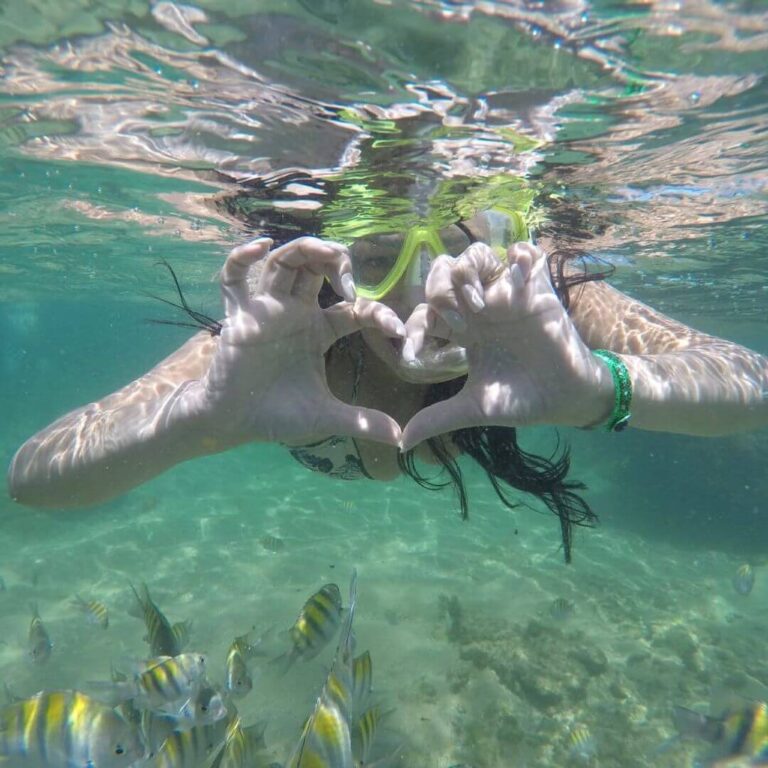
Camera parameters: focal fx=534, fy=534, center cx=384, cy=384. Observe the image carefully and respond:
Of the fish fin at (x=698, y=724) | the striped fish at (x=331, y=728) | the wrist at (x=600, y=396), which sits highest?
the wrist at (x=600, y=396)

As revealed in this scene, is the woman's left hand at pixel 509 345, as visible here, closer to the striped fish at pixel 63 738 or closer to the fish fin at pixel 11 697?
the striped fish at pixel 63 738

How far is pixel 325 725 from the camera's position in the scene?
2.93 meters

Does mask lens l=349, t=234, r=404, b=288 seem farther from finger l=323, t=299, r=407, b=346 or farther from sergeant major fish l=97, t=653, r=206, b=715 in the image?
sergeant major fish l=97, t=653, r=206, b=715

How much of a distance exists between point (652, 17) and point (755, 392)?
11.1 feet

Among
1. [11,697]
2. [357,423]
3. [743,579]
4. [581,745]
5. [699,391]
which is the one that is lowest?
[743,579]

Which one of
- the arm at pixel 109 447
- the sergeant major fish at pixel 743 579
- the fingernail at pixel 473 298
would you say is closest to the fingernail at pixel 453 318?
the fingernail at pixel 473 298

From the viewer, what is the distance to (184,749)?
4.30 metres

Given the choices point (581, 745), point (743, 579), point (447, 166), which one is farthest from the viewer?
point (743, 579)

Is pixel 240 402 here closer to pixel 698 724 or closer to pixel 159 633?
pixel 159 633

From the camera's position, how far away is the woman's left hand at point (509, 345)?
8.36 ft

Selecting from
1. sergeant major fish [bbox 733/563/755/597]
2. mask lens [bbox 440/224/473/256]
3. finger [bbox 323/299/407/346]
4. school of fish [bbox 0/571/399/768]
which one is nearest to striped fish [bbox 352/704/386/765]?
school of fish [bbox 0/571/399/768]

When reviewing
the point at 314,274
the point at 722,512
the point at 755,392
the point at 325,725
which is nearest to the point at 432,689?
the point at 325,725

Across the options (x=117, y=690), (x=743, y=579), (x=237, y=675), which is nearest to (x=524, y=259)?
(x=117, y=690)

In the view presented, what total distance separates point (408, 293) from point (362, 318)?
1.59 metres
